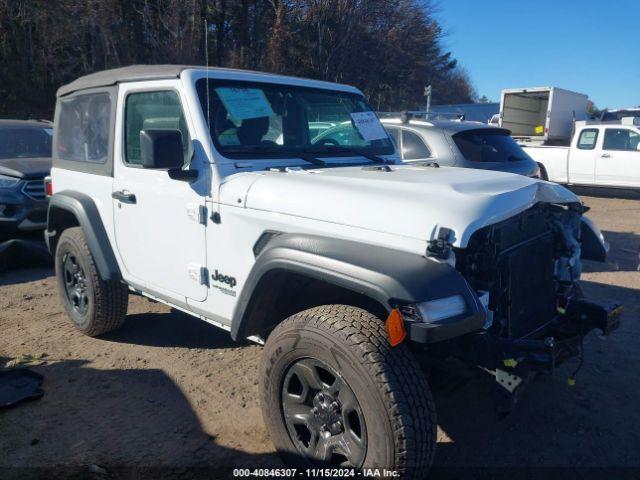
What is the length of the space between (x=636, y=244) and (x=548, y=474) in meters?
6.58

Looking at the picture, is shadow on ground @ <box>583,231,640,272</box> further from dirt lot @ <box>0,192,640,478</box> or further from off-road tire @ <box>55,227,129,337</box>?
off-road tire @ <box>55,227,129,337</box>

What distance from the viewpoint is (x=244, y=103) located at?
3359 mm

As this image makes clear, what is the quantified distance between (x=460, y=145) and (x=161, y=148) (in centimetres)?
441

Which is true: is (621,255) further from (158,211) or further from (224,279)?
(158,211)

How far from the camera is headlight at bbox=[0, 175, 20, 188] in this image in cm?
656

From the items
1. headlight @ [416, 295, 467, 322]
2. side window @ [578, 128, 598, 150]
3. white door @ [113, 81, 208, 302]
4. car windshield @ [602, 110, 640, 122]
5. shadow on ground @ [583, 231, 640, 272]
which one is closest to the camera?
headlight @ [416, 295, 467, 322]

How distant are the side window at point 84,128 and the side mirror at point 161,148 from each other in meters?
1.12

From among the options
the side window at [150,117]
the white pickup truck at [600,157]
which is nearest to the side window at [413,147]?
the side window at [150,117]

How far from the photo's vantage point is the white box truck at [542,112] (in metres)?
15.4

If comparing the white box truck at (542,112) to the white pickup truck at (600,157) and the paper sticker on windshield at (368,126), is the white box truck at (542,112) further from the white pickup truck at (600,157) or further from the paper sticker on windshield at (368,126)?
the paper sticker on windshield at (368,126)

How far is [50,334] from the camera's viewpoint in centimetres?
453

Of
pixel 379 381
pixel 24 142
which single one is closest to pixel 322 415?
pixel 379 381

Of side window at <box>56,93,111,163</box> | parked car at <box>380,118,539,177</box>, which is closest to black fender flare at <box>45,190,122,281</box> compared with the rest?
side window at <box>56,93,111,163</box>

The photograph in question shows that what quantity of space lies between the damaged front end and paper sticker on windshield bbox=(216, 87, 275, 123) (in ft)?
5.43
